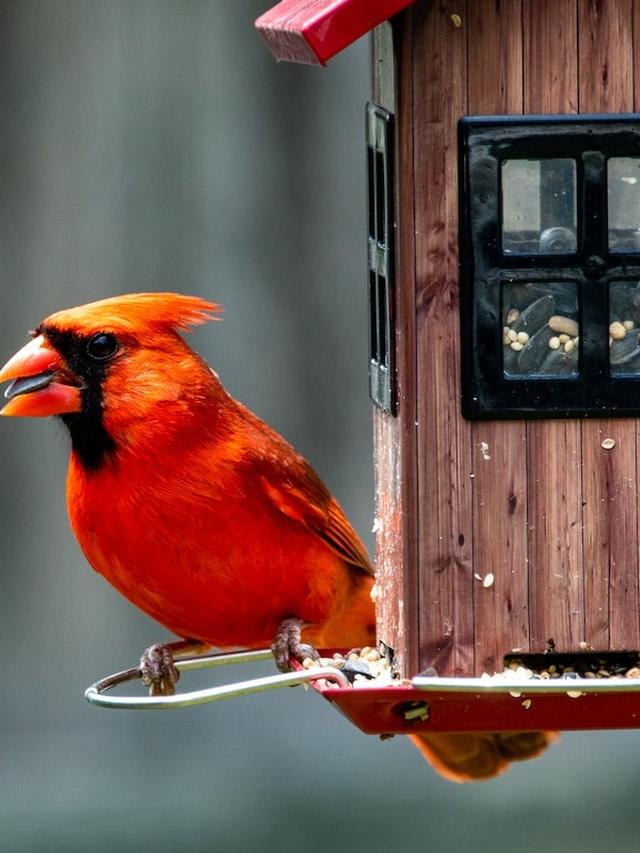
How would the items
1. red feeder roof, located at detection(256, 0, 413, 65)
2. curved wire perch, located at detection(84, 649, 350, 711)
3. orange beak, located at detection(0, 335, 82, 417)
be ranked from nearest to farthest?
1. red feeder roof, located at detection(256, 0, 413, 65)
2. curved wire perch, located at detection(84, 649, 350, 711)
3. orange beak, located at detection(0, 335, 82, 417)

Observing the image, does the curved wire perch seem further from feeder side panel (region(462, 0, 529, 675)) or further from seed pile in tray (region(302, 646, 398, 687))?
feeder side panel (region(462, 0, 529, 675))

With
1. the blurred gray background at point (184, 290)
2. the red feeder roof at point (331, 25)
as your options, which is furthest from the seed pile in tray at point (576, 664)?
the blurred gray background at point (184, 290)

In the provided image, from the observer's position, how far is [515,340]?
160 inches

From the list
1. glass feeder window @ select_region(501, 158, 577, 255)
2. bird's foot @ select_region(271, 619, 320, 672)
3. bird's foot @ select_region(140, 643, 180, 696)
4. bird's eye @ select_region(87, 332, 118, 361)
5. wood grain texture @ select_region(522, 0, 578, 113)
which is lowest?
bird's foot @ select_region(140, 643, 180, 696)

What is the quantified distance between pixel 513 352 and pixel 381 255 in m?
0.40

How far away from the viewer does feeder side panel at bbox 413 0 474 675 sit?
13.0ft

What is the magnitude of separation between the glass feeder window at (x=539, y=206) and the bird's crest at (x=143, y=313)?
37.4 inches

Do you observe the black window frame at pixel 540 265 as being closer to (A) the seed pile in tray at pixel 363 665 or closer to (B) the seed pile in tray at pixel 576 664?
(B) the seed pile in tray at pixel 576 664

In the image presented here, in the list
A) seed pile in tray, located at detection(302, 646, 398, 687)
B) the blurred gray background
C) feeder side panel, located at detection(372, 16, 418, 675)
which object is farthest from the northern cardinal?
the blurred gray background

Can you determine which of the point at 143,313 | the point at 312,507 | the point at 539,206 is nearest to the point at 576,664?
the point at 539,206

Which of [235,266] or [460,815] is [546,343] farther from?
[460,815]

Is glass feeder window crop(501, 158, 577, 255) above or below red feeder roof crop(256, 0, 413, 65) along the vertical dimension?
below

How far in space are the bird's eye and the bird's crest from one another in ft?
0.08

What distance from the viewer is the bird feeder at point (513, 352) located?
3.97 metres
